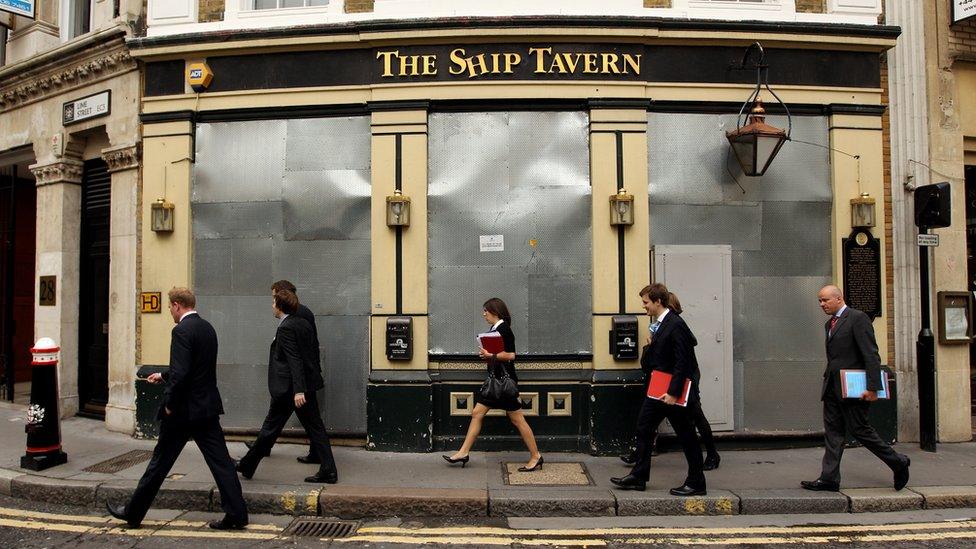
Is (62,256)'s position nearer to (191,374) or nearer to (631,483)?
(191,374)

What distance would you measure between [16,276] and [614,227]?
430 inches

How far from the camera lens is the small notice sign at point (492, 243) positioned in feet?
24.6

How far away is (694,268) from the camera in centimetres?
759

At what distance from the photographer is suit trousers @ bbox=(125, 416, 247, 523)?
5.10 m

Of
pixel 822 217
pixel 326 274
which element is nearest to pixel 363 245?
pixel 326 274

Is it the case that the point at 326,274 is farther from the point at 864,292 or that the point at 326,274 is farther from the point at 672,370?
the point at 864,292

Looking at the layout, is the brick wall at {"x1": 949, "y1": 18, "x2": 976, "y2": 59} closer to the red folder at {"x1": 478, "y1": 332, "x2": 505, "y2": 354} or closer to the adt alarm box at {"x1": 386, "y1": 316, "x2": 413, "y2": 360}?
the red folder at {"x1": 478, "y1": 332, "x2": 505, "y2": 354}

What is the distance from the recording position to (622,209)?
7316mm

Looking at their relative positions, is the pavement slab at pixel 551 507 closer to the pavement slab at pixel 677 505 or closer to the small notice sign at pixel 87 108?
the pavement slab at pixel 677 505

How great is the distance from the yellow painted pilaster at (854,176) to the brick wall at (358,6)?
19.4 feet

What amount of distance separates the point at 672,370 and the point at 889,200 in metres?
4.38

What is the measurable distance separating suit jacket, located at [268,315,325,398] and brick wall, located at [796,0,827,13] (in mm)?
7068

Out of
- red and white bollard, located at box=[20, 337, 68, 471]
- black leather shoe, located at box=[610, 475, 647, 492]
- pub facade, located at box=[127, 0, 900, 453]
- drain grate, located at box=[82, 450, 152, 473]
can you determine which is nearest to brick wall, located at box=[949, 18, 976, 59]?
pub facade, located at box=[127, 0, 900, 453]

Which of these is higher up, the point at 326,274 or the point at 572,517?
the point at 326,274
